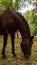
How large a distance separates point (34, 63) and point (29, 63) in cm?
17

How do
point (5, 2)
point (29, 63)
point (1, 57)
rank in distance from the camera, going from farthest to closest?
point (5, 2), point (1, 57), point (29, 63)

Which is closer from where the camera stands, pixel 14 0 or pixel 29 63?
pixel 29 63

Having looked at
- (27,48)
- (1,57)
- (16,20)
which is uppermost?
(16,20)

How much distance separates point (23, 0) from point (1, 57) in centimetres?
1242

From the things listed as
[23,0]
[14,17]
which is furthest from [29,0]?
[14,17]

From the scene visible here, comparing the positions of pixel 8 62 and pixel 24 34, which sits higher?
pixel 24 34

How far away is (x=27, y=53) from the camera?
642 cm

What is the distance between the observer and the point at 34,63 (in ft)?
21.1

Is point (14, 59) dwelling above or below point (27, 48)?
below

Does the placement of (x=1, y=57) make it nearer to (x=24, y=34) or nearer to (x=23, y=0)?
(x=24, y=34)

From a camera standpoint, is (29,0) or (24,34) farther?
(29,0)

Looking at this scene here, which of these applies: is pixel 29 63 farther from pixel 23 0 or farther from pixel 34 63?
pixel 23 0

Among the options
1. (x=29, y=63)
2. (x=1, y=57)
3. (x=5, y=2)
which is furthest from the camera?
(x=5, y=2)

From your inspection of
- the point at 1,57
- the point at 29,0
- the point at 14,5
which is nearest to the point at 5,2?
the point at 14,5
